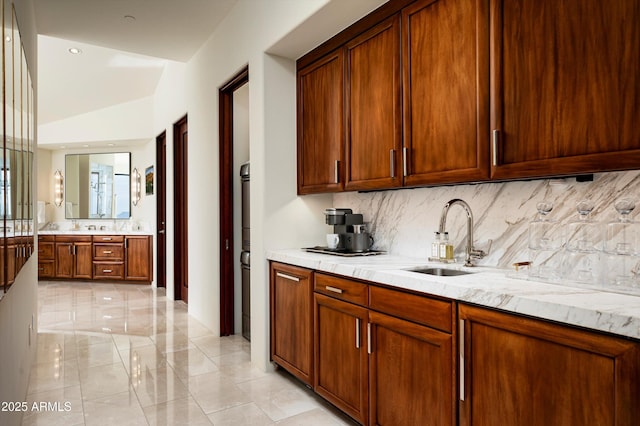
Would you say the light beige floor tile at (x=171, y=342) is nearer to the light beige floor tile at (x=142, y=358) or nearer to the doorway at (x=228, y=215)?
the light beige floor tile at (x=142, y=358)

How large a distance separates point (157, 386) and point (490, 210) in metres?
2.41

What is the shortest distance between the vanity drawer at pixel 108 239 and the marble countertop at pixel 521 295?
18.6 ft

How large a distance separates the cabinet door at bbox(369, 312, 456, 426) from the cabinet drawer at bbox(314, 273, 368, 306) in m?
0.13

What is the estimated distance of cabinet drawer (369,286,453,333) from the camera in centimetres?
170

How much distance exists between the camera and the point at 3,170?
61.9 inches

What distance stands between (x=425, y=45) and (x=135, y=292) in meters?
5.67

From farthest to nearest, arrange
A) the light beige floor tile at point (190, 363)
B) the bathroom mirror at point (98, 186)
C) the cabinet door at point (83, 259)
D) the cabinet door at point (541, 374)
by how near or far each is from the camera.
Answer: the bathroom mirror at point (98, 186), the cabinet door at point (83, 259), the light beige floor tile at point (190, 363), the cabinet door at point (541, 374)

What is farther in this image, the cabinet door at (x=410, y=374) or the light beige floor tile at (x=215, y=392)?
the light beige floor tile at (x=215, y=392)

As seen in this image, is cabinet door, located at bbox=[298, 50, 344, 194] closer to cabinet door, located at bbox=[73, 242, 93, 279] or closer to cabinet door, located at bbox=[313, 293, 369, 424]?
cabinet door, located at bbox=[313, 293, 369, 424]

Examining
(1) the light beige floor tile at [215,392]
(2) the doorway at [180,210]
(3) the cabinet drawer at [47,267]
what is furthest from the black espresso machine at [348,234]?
(3) the cabinet drawer at [47,267]

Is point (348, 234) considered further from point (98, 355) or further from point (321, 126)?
point (98, 355)

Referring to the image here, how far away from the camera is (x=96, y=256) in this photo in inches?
275

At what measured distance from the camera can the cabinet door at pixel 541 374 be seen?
1.18 metres

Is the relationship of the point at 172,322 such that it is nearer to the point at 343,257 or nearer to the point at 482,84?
the point at 343,257
